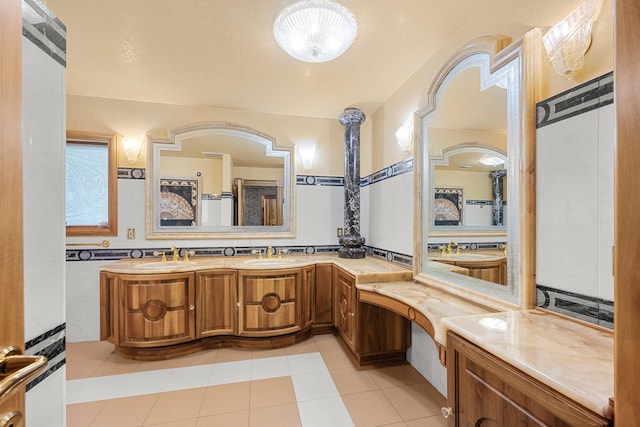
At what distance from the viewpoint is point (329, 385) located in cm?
194

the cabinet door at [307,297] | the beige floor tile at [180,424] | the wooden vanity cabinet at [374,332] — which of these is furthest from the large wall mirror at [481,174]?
the beige floor tile at [180,424]

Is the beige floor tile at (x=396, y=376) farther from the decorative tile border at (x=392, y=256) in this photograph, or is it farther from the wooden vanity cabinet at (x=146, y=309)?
the wooden vanity cabinet at (x=146, y=309)

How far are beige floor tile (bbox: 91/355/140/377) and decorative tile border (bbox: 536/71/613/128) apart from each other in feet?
10.6

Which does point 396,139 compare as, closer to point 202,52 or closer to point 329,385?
point 202,52

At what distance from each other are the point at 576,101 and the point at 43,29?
1921 mm

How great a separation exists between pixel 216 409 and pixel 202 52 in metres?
2.51

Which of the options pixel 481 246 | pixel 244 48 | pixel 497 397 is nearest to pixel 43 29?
pixel 244 48

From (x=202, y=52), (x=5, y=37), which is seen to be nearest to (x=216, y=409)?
(x=5, y=37)

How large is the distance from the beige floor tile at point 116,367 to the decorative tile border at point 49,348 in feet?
5.36

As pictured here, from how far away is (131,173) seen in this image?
8.94ft

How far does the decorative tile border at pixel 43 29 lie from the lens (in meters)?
0.75

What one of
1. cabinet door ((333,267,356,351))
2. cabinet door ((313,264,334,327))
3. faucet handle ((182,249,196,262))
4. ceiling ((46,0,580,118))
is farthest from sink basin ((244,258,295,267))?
ceiling ((46,0,580,118))

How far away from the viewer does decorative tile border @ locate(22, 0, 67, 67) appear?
752 mm

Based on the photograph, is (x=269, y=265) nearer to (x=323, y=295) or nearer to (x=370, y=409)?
(x=323, y=295)
